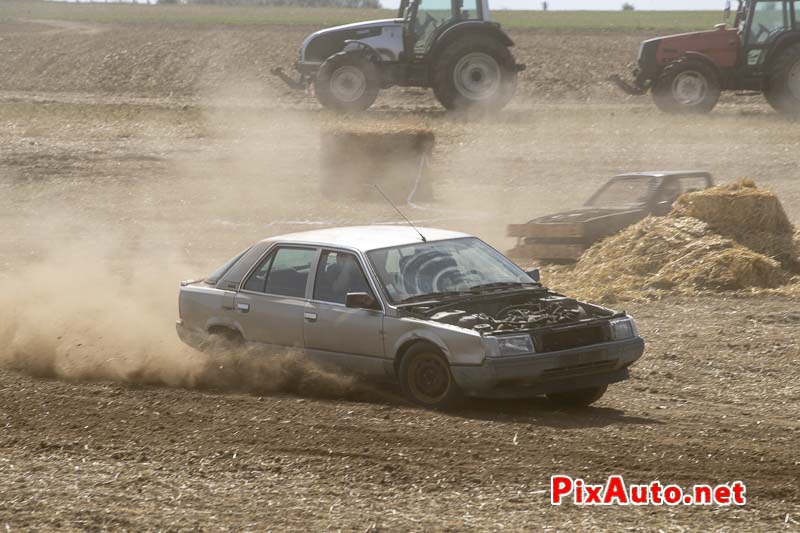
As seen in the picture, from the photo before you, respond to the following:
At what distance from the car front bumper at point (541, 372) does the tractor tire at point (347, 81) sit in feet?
61.6

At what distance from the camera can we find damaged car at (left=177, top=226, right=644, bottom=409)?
8.30 metres

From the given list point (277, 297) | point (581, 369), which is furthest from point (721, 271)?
point (277, 297)

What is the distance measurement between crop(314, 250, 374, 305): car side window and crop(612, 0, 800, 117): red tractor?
60.5 feet

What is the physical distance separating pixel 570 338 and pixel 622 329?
51cm

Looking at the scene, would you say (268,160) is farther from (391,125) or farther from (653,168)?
(653,168)

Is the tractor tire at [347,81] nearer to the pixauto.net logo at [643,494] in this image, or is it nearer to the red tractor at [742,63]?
the red tractor at [742,63]

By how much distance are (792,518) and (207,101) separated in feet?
93.0

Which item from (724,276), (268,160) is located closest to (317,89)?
(268,160)

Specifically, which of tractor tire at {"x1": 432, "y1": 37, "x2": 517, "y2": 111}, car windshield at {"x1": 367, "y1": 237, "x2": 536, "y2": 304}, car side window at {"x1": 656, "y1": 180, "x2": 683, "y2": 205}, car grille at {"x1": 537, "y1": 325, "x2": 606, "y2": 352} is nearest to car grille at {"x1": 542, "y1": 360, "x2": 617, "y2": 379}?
car grille at {"x1": 537, "y1": 325, "x2": 606, "y2": 352}

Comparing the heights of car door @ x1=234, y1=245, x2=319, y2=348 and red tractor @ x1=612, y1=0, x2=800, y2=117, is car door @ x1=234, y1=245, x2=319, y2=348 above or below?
below

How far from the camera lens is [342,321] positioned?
9.09 metres

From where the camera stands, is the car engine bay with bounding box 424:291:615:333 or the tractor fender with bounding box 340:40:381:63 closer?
the car engine bay with bounding box 424:291:615:333

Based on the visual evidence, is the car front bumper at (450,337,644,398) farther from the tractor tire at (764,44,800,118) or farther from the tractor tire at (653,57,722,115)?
the tractor tire at (764,44,800,118)

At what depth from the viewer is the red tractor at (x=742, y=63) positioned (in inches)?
1034
